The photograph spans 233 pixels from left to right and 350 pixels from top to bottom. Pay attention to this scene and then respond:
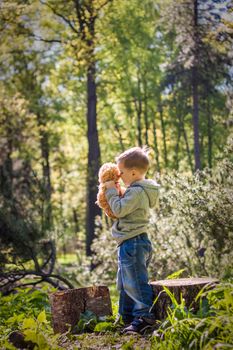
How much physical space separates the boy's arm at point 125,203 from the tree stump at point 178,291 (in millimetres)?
791

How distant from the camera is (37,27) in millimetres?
19500

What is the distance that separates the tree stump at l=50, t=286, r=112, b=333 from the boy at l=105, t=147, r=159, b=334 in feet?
1.18

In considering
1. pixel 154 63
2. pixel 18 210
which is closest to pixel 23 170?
pixel 154 63

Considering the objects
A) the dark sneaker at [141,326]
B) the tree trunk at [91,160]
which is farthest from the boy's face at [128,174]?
the tree trunk at [91,160]

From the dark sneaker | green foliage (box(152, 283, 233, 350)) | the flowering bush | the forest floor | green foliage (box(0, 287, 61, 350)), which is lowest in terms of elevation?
green foliage (box(0, 287, 61, 350))

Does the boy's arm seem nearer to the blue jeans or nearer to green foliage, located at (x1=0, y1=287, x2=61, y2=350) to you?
the blue jeans

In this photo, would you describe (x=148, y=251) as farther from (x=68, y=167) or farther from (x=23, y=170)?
(x=68, y=167)

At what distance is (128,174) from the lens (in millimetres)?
5703

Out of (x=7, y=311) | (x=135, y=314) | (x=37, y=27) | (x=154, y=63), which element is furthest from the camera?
(x=154, y=63)

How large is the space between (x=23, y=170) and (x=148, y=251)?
17.2 m

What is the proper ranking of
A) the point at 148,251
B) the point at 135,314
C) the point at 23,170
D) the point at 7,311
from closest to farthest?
1. the point at 135,314
2. the point at 148,251
3. the point at 7,311
4. the point at 23,170

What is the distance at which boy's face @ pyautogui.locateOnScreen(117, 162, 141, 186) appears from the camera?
5676 mm

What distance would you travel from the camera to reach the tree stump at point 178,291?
5.09 m

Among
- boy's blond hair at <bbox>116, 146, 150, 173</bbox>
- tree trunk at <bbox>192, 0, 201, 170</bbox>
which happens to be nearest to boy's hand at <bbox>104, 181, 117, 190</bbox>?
boy's blond hair at <bbox>116, 146, 150, 173</bbox>
